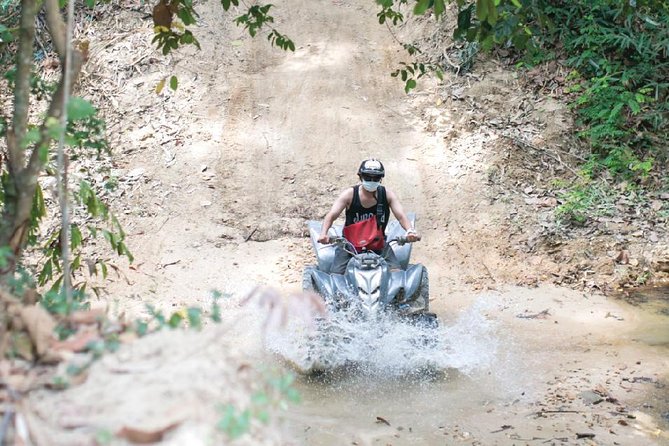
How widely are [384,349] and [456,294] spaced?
2589 millimetres

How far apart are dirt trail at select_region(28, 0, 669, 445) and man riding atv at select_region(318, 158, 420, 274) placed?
1281 millimetres

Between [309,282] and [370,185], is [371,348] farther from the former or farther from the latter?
[370,185]

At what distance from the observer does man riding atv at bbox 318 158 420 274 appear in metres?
6.72

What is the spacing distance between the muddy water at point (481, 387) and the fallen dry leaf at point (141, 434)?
3.37 meters

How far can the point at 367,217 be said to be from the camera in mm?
6977

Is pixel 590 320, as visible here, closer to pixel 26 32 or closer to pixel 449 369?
pixel 449 369

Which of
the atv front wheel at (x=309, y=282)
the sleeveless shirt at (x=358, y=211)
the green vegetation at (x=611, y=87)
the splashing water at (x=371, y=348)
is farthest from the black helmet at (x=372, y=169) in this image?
the green vegetation at (x=611, y=87)

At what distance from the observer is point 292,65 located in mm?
13195

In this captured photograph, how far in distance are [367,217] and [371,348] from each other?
1364 millimetres

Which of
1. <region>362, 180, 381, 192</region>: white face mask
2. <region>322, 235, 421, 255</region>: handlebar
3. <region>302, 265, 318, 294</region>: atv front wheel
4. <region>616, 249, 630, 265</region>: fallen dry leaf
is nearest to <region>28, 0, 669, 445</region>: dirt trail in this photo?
<region>616, 249, 630, 265</region>: fallen dry leaf

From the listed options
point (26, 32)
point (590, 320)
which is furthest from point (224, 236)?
point (26, 32)

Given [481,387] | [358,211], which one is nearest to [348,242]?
[358,211]

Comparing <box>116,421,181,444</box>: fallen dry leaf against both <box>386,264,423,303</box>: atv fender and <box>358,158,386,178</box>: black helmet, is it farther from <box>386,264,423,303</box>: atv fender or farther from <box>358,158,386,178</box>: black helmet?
<box>358,158,386,178</box>: black helmet

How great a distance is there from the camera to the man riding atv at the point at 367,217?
6.72m
